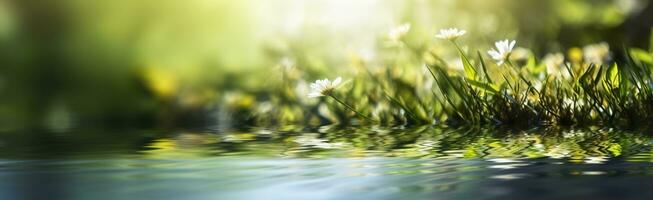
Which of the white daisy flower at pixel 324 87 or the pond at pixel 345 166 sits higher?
the white daisy flower at pixel 324 87

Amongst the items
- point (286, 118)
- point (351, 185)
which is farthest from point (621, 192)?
point (286, 118)

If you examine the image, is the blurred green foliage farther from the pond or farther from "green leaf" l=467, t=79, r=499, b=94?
the pond

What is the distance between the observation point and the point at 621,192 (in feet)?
6.34

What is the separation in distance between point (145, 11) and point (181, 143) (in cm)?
445

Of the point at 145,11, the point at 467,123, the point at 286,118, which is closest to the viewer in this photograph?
the point at 467,123

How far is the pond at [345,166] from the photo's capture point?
2.03m

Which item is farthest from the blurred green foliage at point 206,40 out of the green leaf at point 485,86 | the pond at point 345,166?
the pond at point 345,166

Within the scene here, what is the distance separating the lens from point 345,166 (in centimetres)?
249

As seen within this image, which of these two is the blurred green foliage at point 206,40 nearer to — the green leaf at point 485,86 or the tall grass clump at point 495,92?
the tall grass clump at point 495,92

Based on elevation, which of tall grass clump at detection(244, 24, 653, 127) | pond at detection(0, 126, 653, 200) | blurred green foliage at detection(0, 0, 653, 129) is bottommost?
pond at detection(0, 126, 653, 200)

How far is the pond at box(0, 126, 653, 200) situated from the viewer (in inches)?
79.7

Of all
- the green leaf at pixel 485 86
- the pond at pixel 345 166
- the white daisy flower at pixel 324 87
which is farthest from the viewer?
the green leaf at pixel 485 86

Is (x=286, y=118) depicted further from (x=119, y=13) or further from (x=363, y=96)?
(x=119, y=13)

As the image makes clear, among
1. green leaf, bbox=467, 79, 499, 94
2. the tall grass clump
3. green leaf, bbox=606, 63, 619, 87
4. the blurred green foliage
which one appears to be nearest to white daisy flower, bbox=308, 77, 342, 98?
the tall grass clump
